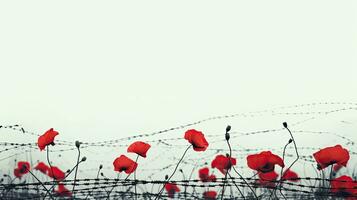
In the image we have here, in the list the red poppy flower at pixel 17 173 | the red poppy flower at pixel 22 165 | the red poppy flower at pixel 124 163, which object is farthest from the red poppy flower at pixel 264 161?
the red poppy flower at pixel 17 173

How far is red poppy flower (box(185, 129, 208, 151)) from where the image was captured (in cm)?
423

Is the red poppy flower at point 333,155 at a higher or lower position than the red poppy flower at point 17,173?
lower

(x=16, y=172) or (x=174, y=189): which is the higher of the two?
(x=16, y=172)

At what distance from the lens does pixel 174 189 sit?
Answer: 6520mm

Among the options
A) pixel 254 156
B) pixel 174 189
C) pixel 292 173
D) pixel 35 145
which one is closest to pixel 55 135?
pixel 35 145

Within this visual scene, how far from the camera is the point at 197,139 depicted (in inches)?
167

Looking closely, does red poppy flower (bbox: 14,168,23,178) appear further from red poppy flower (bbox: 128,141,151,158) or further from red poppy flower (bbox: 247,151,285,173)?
red poppy flower (bbox: 247,151,285,173)

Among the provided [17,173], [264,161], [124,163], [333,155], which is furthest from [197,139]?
[17,173]

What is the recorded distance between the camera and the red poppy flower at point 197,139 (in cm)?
423

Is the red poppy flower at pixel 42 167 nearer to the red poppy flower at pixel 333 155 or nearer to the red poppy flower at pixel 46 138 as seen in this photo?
the red poppy flower at pixel 46 138

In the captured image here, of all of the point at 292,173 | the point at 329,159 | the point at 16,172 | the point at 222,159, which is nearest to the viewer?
the point at 329,159

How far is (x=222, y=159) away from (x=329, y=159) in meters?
1.40

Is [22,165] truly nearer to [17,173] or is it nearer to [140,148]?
[17,173]

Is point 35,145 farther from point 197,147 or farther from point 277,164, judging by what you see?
point 277,164
